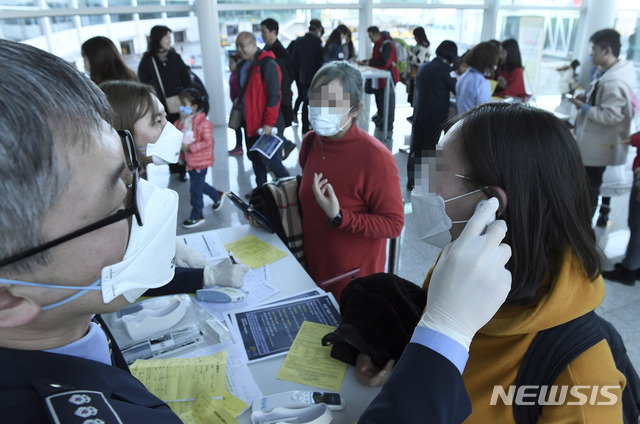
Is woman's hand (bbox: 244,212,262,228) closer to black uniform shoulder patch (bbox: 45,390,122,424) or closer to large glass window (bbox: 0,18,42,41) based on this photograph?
black uniform shoulder patch (bbox: 45,390,122,424)

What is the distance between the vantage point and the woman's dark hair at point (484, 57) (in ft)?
12.1

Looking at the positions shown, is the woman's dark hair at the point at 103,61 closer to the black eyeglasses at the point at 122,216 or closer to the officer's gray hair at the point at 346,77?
the officer's gray hair at the point at 346,77

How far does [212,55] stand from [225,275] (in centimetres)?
581

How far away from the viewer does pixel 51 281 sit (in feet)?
1.97

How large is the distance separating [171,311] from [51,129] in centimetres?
98

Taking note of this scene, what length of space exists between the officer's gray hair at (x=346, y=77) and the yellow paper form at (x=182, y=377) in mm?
1303

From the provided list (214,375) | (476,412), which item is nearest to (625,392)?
(476,412)

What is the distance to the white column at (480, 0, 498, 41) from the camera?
8148 millimetres

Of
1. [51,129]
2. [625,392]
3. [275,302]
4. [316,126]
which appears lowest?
[275,302]

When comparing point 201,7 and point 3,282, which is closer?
point 3,282

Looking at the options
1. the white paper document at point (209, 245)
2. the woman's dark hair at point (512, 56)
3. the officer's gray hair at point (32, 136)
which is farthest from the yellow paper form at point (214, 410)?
the woman's dark hair at point (512, 56)

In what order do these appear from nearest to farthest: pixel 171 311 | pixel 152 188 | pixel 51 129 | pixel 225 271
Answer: pixel 51 129, pixel 152 188, pixel 171 311, pixel 225 271

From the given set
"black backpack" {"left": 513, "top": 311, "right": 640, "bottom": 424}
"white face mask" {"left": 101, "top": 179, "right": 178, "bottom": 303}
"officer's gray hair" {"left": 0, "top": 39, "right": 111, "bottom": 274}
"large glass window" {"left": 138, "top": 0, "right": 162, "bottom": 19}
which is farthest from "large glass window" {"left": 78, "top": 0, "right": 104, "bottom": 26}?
"black backpack" {"left": 513, "top": 311, "right": 640, "bottom": 424}

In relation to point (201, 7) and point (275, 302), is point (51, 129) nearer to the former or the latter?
point (275, 302)
